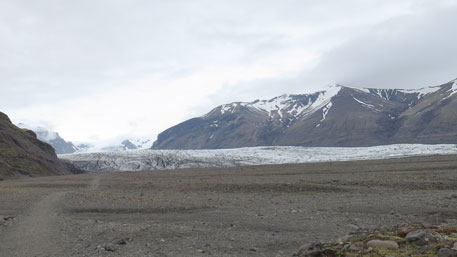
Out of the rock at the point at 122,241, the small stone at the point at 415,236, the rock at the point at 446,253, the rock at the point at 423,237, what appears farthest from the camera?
the rock at the point at 122,241

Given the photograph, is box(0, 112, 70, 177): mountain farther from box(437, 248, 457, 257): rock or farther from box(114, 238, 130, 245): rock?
box(437, 248, 457, 257): rock

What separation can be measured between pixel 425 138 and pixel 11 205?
158 meters

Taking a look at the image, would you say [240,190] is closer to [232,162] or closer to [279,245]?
[279,245]

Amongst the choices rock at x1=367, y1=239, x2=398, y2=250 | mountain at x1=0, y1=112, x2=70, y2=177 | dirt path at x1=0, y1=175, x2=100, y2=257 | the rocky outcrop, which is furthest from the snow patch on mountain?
rock at x1=367, y1=239, x2=398, y2=250

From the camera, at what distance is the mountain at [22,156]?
139ft

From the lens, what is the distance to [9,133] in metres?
52.0

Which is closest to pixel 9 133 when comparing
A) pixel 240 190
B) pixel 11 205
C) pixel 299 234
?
pixel 11 205

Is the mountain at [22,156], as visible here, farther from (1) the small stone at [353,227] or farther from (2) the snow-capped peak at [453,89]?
(2) the snow-capped peak at [453,89]

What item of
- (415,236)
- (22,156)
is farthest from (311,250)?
(22,156)

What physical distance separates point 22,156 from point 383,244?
164 feet

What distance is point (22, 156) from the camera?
155 feet

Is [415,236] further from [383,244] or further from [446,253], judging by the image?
[446,253]

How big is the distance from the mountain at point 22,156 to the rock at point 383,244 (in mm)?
40753

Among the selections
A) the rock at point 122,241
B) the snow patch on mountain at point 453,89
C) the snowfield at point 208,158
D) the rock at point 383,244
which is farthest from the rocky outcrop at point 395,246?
the snow patch on mountain at point 453,89
